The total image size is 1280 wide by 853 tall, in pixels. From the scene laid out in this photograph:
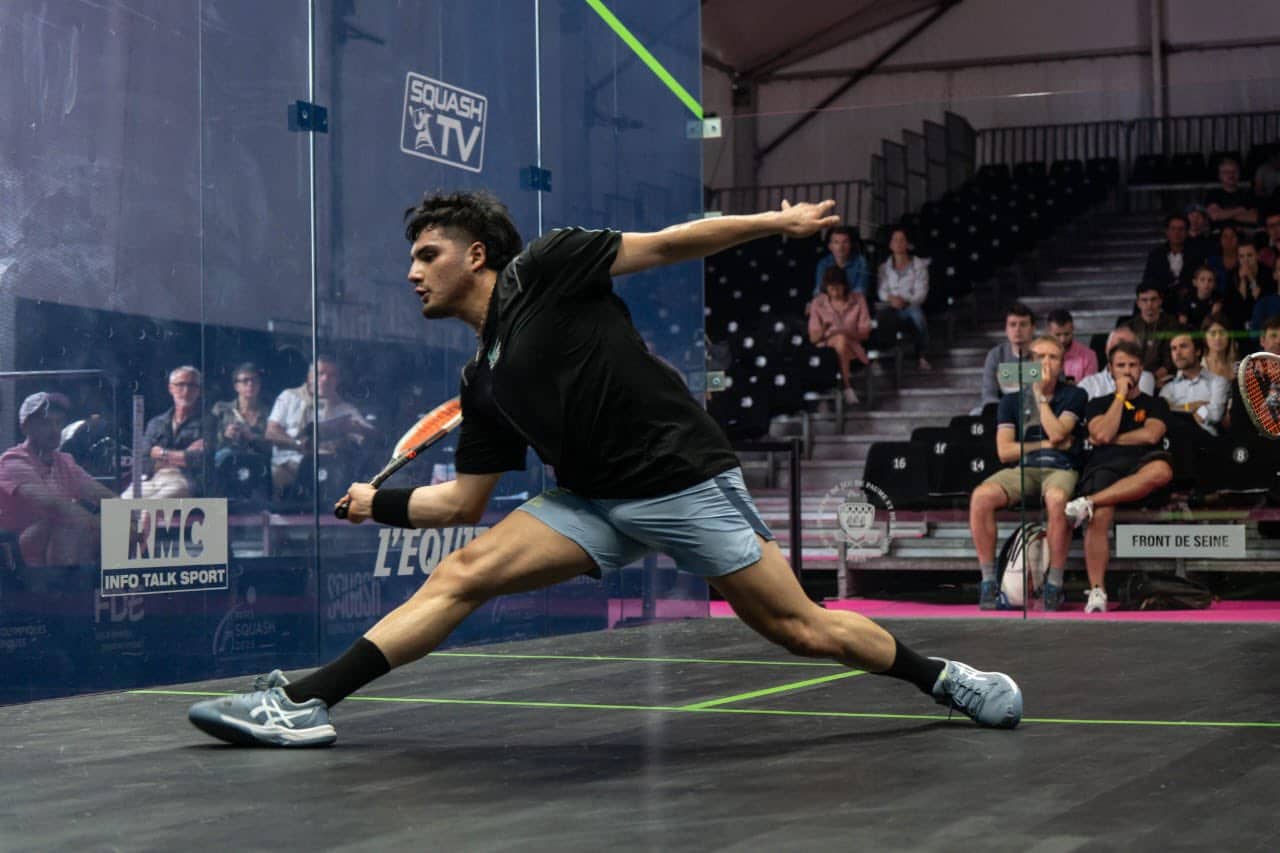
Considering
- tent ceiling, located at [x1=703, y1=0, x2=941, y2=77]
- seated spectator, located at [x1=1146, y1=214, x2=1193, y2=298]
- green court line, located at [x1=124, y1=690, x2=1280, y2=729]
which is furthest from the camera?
tent ceiling, located at [x1=703, y1=0, x2=941, y2=77]

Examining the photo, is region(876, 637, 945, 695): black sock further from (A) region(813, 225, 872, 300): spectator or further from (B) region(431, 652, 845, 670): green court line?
(A) region(813, 225, 872, 300): spectator

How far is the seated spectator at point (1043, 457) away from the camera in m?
7.40

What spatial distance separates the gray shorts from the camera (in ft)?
10.1

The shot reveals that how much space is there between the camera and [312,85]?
5.10 m

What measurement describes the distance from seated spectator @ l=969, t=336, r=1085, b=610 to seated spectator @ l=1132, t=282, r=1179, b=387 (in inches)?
13.3

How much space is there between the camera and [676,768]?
2.86m

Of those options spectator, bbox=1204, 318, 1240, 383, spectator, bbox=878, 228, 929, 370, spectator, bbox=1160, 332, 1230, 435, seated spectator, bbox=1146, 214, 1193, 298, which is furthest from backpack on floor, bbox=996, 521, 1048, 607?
spectator, bbox=878, 228, 929, 370

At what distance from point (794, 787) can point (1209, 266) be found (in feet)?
23.7

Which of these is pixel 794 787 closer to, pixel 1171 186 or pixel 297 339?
pixel 297 339

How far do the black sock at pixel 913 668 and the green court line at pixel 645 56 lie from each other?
3911mm

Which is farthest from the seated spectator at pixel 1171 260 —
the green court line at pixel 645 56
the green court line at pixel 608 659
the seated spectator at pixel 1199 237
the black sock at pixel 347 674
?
the black sock at pixel 347 674

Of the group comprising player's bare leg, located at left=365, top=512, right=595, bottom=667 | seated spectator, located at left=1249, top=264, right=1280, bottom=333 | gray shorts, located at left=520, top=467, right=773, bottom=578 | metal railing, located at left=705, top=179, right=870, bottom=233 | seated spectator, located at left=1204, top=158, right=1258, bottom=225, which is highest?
metal railing, located at left=705, top=179, right=870, bottom=233

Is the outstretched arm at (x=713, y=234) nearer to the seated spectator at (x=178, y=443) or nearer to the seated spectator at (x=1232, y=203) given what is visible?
the seated spectator at (x=178, y=443)

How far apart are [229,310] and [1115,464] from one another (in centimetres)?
399
